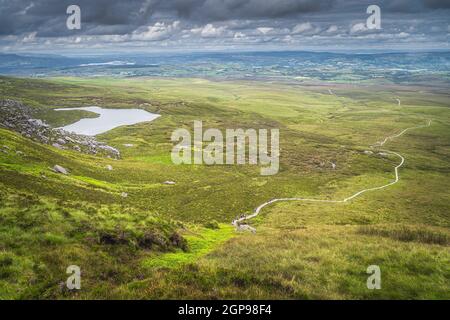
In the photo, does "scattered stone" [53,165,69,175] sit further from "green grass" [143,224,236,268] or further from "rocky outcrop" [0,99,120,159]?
"green grass" [143,224,236,268]

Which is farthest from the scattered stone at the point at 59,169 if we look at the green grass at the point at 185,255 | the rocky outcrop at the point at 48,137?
the green grass at the point at 185,255

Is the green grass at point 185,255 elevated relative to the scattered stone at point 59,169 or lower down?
elevated

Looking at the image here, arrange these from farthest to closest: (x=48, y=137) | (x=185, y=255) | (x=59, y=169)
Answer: (x=48, y=137) → (x=59, y=169) → (x=185, y=255)

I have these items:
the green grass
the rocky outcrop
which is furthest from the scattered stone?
the green grass

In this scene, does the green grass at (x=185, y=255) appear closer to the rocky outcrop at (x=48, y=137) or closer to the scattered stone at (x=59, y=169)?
the scattered stone at (x=59, y=169)

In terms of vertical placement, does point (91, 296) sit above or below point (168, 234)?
above

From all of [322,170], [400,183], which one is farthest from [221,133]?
[400,183]

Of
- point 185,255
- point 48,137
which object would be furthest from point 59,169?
point 185,255

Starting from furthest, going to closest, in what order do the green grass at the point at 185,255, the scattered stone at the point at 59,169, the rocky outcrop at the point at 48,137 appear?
the rocky outcrop at the point at 48,137 < the scattered stone at the point at 59,169 < the green grass at the point at 185,255

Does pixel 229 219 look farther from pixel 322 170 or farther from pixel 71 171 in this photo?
pixel 322 170

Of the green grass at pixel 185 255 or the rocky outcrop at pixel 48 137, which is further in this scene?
the rocky outcrop at pixel 48 137

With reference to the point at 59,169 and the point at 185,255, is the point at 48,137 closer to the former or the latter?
the point at 59,169
